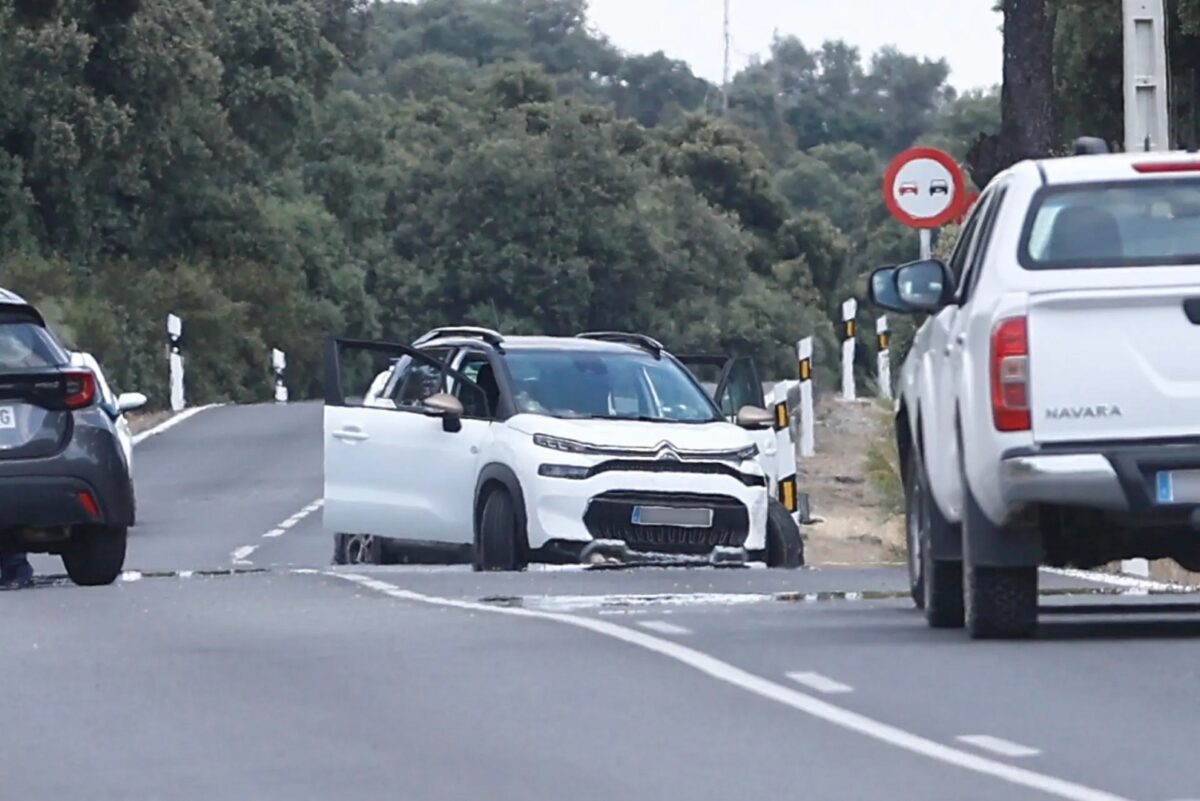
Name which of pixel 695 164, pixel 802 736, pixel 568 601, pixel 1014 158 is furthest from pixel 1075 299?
pixel 695 164

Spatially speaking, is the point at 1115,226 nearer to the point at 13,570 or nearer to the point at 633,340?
the point at 13,570

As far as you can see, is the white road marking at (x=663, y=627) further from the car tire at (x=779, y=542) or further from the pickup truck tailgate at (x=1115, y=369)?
the car tire at (x=779, y=542)

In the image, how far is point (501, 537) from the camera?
18.2 m

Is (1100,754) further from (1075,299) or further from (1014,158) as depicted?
(1014,158)

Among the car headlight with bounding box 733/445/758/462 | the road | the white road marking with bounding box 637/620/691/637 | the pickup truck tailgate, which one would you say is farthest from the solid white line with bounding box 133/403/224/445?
the pickup truck tailgate

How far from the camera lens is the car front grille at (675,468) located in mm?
17984

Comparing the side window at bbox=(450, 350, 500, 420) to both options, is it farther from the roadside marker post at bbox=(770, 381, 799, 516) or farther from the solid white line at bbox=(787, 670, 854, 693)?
the solid white line at bbox=(787, 670, 854, 693)

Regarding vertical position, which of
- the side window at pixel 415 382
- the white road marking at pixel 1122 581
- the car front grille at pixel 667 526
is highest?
the side window at pixel 415 382

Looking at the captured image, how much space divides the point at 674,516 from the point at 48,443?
3.95 metres

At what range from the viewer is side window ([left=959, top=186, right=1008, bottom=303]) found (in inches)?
466

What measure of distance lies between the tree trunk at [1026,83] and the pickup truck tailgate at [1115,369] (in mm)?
14476

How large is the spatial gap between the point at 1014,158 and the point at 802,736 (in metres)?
16.8

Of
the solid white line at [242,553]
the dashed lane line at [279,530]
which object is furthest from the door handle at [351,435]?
the solid white line at [242,553]

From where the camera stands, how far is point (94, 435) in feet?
53.0
